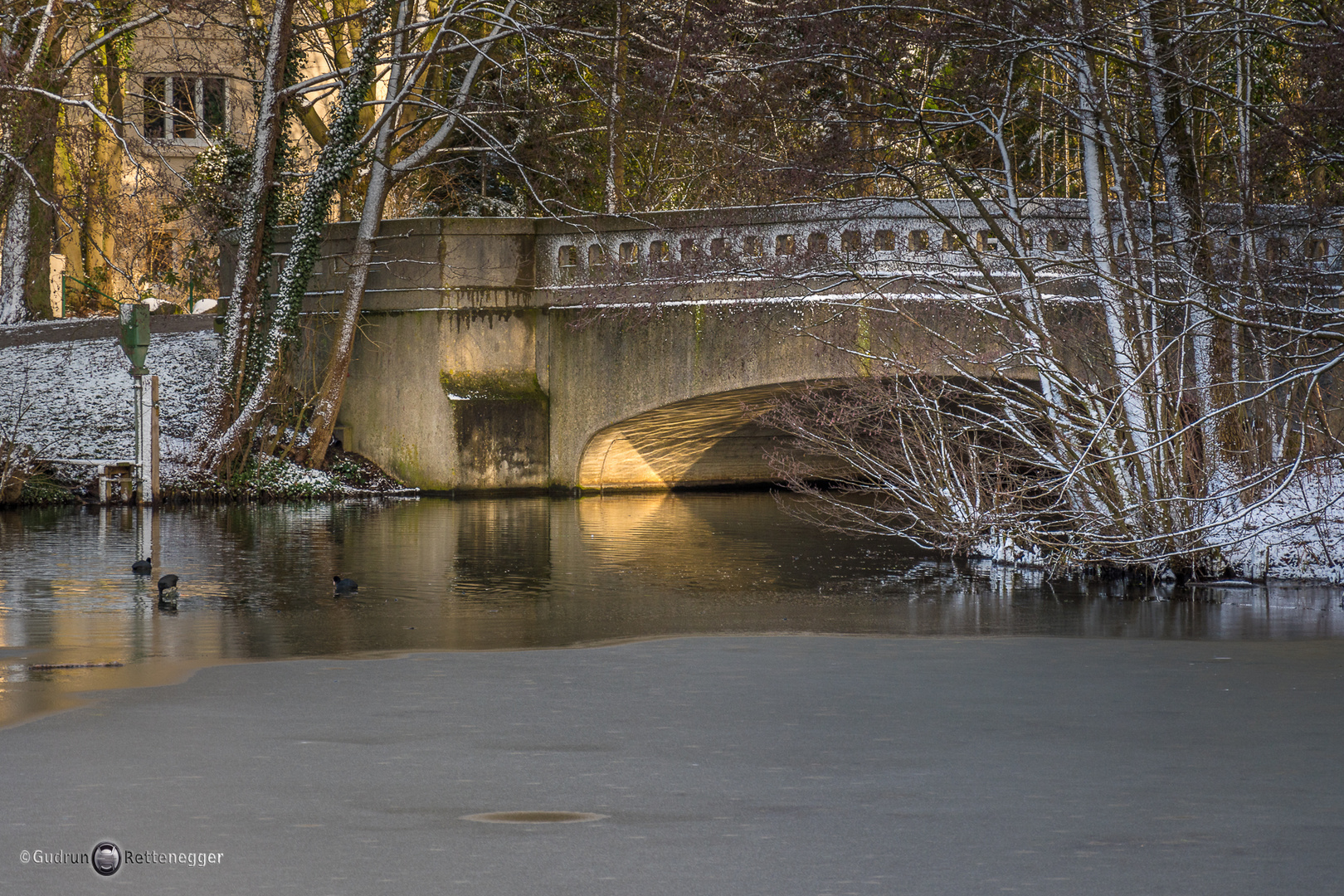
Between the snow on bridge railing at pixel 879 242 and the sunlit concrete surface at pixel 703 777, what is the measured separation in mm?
4430

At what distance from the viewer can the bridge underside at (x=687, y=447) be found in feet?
63.9

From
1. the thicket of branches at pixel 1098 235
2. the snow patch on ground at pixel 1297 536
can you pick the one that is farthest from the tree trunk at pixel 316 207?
the snow patch on ground at pixel 1297 536

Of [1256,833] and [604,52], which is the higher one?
[604,52]

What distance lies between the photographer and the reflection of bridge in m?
18.0

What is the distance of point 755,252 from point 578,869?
41.9 ft

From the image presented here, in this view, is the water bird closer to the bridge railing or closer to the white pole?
the bridge railing

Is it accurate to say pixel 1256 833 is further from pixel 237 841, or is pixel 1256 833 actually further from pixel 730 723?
pixel 237 841

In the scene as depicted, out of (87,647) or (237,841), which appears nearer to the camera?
(237,841)

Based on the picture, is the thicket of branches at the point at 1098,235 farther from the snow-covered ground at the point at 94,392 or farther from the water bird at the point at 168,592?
the snow-covered ground at the point at 94,392

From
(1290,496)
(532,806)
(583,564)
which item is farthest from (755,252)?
(532,806)

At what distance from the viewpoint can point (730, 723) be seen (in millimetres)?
5930

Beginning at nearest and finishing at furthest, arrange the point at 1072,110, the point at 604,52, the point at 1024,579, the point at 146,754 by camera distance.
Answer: the point at 146,754, the point at 1072,110, the point at 1024,579, the point at 604,52

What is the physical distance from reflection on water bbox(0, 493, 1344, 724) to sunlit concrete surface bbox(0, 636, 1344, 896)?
3.45ft

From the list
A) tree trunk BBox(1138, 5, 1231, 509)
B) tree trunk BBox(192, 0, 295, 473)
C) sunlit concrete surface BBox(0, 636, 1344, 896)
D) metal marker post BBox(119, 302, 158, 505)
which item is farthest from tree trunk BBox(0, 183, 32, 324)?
sunlit concrete surface BBox(0, 636, 1344, 896)
